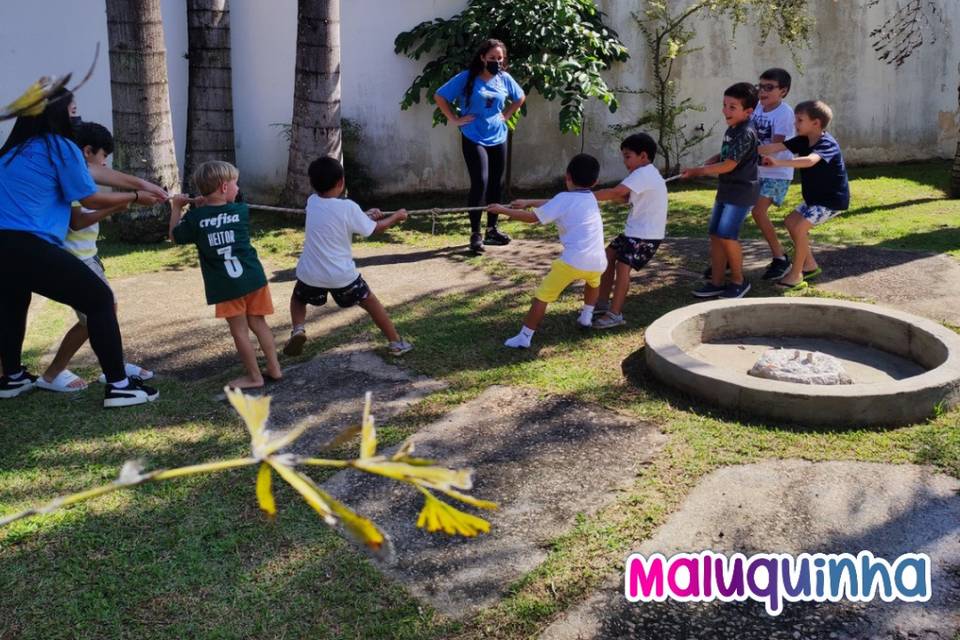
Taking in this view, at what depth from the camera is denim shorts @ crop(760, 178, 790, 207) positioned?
278 inches

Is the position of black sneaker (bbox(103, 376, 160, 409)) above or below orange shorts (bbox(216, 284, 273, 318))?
below

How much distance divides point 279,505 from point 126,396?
5.09ft

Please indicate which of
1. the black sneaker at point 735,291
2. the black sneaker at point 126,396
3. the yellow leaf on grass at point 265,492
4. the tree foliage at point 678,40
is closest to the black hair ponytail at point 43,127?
the black sneaker at point 126,396

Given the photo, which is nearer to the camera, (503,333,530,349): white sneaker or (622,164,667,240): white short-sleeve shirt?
(503,333,530,349): white sneaker

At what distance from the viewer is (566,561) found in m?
3.43

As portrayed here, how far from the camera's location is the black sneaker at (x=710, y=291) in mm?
6652

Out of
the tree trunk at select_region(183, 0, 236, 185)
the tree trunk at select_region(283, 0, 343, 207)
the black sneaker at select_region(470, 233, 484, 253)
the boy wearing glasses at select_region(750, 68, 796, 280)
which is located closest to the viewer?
the boy wearing glasses at select_region(750, 68, 796, 280)

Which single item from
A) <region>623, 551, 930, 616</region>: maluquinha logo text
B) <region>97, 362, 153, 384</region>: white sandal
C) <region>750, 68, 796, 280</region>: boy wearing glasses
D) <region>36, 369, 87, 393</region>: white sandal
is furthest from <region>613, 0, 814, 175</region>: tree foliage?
<region>623, 551, 930, 616</region>: maluquinha logo text

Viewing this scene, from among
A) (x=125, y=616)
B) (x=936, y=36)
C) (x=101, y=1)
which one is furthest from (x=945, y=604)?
(x=936, y=36)

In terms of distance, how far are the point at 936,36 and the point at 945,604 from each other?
10.5 metres

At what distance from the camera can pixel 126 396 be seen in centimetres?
495

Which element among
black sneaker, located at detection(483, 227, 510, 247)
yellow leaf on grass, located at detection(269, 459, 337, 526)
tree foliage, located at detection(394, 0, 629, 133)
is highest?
tree foliage, located at detection(394, 0, 629, 133)

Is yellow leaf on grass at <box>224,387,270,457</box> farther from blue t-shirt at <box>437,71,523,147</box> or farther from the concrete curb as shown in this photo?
blue t-shirt at <box>437,71,523,147</box>

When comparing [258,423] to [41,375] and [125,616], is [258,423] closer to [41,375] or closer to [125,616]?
[125,616]
